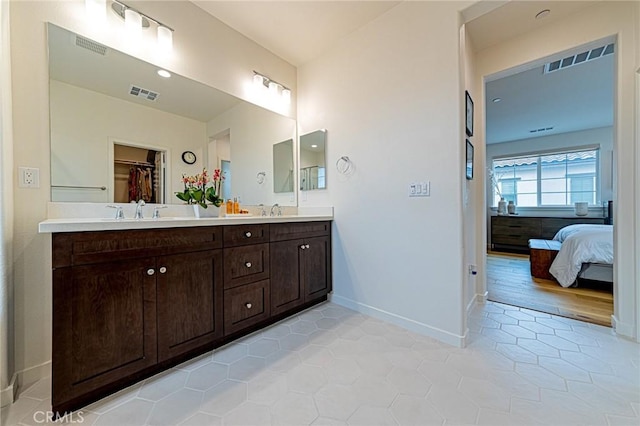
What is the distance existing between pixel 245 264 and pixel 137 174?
41.0 inches

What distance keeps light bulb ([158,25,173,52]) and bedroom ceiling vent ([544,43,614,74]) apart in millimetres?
3494

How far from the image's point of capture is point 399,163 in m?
2.12

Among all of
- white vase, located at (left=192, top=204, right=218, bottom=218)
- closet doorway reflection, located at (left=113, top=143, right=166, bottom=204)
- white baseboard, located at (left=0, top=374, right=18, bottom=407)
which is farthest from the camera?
white vase, located at (left=192, top=204, right=218, bottom=218)

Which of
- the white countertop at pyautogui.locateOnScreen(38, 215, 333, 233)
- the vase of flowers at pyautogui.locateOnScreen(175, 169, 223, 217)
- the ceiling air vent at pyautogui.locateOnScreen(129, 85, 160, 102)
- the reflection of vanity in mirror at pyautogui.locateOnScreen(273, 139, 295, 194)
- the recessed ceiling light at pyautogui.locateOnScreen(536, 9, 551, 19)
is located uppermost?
the recessed ceiling light at pyautogui.locateOnScreen(536, 9, 551, 19)

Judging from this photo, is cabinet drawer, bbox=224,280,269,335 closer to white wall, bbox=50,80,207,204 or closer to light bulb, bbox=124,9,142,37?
white wall, bbox=50,80,207,204

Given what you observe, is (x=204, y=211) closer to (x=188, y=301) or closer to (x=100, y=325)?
(x=188, y=301)

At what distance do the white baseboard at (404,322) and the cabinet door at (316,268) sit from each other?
0.23 m

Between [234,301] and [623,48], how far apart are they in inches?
138

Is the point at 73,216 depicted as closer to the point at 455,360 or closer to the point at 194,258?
the point at 194,258

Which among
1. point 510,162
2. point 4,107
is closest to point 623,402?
Result: point 4,107

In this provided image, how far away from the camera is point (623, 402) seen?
1252 mm

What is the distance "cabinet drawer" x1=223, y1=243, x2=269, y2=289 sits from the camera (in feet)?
5.82

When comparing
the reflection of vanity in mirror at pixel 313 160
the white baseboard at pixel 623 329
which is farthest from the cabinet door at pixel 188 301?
the white baseboard at pixel 623 329

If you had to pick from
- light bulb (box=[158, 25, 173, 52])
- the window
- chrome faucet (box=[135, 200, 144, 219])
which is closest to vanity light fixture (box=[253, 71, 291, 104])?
light bulb (box=[158, 25, 173, 52])
